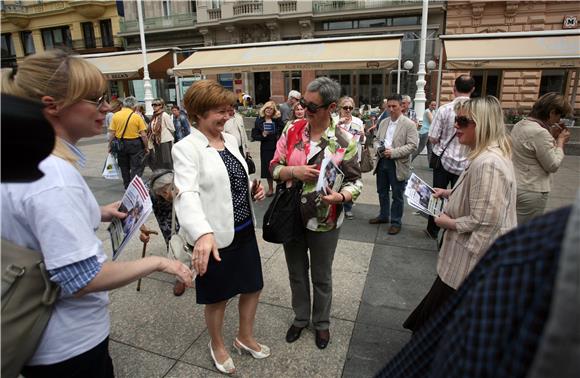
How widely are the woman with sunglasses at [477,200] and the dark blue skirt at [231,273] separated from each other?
1.23 m

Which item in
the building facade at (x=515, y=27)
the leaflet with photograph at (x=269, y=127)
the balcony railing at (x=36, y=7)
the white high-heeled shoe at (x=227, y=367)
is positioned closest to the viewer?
the white high-heeled shoe at (x=227, y=367)

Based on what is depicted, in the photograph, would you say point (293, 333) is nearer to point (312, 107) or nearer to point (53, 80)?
point (312, 107)

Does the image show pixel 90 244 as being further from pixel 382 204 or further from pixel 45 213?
pixel 382 204

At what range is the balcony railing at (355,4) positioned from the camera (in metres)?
20.7

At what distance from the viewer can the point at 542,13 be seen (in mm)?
17750

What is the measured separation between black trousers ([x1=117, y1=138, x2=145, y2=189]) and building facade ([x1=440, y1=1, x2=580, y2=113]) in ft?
50.0

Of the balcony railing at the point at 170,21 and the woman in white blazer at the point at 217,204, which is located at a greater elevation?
the balcony railing at the point at 170,21

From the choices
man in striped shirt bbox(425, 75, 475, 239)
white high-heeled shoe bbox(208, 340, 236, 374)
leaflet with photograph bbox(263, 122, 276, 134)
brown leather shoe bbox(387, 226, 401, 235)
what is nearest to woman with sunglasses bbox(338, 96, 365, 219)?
brown leather shoe bbox(387, 226, 401, 235)

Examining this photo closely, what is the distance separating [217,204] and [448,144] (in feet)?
10.7

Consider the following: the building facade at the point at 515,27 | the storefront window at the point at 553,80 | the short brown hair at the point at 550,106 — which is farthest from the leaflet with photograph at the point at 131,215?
the storefront window at the point at 553,80

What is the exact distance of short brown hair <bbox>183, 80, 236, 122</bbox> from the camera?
220 centimetres

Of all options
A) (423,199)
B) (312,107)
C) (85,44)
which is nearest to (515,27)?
(423,199)

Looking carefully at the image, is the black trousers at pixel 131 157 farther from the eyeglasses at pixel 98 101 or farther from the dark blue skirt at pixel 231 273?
the eyeglasses at pixel 98 101

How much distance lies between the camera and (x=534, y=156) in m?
3.30
